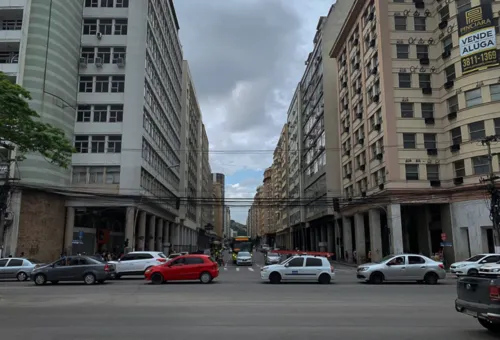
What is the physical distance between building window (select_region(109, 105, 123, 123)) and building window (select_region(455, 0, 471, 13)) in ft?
109

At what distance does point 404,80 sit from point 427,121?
181 inches

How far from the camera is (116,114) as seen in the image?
42031 millimetres

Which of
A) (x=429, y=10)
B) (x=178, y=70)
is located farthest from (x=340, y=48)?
(x=178, y=70)

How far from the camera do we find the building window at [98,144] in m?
41.3

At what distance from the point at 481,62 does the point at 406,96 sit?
6.83 metres

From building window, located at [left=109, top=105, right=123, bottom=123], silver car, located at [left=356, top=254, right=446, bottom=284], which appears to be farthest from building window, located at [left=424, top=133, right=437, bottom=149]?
building window, located at [left=109, top=105, right=123, bottom=123]

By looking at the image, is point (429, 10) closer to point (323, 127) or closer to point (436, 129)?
point (436, 129)

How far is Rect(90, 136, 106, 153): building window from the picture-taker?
4131 cm

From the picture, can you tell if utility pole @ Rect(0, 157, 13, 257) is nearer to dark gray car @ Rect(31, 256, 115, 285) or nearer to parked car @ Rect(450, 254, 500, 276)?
dark gray car @ Rect(31, 256, 115, 285)

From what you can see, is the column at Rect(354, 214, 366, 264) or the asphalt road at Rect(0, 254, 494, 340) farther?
the column at Rect(354, 214, 366, 264)

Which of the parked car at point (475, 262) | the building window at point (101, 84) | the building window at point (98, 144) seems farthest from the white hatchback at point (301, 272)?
the building window at point (101, 84)

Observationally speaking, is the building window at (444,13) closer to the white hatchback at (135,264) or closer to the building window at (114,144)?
the building window at (114,144)

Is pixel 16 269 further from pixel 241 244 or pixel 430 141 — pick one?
pixel 430 141

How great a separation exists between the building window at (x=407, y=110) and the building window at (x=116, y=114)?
2754 centimetres
